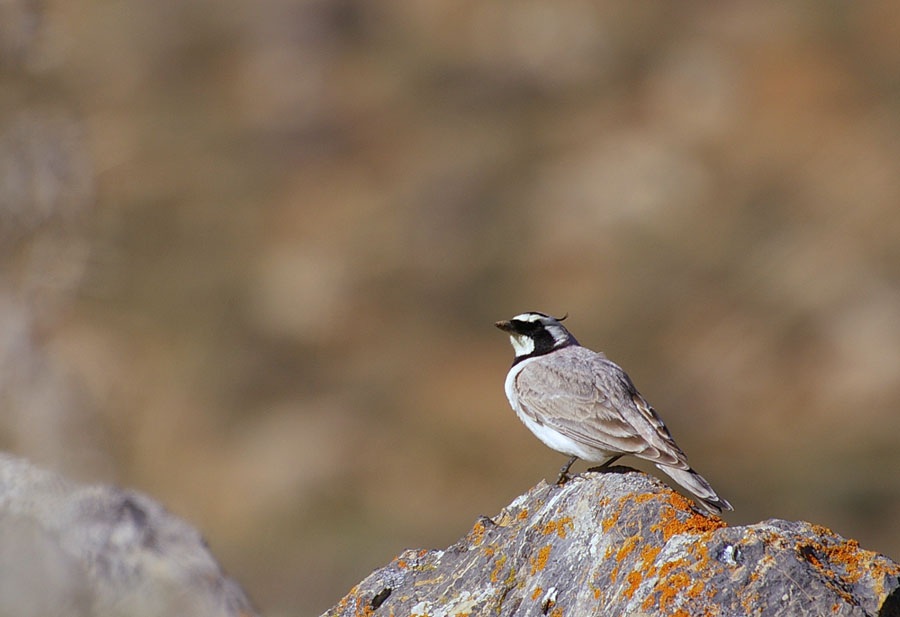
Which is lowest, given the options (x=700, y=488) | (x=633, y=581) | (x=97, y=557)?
(x=633, y=581)

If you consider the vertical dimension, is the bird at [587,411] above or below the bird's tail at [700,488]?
above

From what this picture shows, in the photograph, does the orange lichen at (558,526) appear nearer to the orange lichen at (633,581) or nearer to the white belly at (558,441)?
the orange lichen at (633,581)

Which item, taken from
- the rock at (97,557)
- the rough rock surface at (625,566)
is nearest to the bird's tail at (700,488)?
the rough rock surface at (625,566)

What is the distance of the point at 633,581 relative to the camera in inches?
203

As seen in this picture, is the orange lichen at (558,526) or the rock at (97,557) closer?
the orange lichen at (558,526)

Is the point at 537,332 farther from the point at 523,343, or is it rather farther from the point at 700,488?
the point at 700,488

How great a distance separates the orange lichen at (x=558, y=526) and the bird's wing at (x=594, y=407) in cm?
139

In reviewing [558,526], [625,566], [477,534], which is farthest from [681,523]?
[477,534]

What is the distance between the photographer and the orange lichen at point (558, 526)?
571 cm

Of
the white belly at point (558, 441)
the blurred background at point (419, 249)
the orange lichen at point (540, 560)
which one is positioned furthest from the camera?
the blurred background at point (419, 249)

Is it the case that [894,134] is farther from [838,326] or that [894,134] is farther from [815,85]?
[838,326]

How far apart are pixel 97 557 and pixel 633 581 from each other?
2794mm

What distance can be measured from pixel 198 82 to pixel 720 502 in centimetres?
3058

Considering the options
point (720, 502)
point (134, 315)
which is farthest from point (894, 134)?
point (720, 502)
